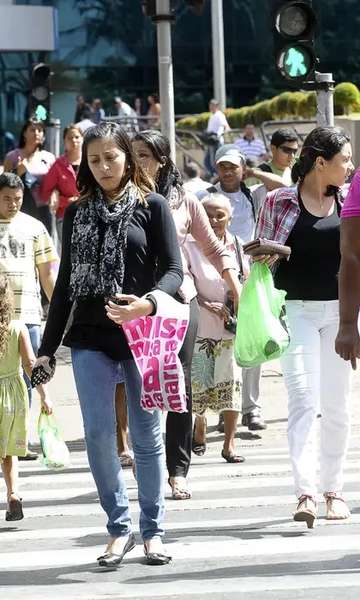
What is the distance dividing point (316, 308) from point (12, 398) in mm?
1788

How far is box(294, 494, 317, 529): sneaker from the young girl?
139 cm

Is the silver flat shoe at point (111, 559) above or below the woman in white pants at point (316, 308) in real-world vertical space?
below

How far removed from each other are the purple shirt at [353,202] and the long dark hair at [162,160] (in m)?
2.08

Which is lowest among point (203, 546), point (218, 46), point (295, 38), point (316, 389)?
point (203, 546)

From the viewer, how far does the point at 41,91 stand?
20.5 meters

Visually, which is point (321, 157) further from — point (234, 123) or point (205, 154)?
point (234, 123)

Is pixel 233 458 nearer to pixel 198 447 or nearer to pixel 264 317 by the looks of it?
pixel 198 447

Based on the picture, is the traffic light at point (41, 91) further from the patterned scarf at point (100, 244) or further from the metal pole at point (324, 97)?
the patterned scarf at point (100, 244)

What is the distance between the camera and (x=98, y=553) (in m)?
7.03

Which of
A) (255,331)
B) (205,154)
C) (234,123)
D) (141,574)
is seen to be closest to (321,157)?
(255,331)

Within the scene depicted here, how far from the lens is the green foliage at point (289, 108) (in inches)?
1138

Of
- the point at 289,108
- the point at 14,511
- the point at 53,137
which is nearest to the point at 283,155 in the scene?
the point at 14,511

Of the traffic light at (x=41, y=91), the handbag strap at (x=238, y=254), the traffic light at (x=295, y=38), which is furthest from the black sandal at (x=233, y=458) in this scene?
the traffic light at (x=41, y=91)

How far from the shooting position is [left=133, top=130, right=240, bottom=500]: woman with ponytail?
26.6ft
